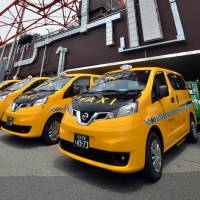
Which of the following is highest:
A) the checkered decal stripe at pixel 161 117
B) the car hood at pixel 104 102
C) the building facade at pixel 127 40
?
the building facade at pixel 127 40

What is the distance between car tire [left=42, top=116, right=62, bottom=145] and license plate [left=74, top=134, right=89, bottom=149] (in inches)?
75.6

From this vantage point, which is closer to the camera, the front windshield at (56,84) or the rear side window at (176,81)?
the rear side window at (176,81)

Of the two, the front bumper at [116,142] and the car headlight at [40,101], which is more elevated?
the car headlight at [40,101]

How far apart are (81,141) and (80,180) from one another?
64 cm

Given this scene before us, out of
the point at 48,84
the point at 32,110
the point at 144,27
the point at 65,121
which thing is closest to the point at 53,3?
the point at 144,27

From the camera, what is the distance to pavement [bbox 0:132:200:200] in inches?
113

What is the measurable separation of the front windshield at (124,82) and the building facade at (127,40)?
5.03 meters

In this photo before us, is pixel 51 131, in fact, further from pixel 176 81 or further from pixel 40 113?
pixel 176 81

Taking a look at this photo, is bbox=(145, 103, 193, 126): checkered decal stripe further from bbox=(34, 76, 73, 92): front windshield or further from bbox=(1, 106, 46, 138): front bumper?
bbox=(34, 76, 73, 92): front windshield

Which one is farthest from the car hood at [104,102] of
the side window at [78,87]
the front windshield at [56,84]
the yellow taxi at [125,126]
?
the front windshield at [56,84]

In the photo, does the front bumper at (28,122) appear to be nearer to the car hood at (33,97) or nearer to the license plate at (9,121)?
the license plate at (9,121)

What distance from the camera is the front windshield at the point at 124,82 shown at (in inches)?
155

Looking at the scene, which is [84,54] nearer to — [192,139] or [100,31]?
[100,31]

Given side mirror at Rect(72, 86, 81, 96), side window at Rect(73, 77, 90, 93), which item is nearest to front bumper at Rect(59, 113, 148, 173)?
side mirror at Rect(72, 86, 81, 96)
